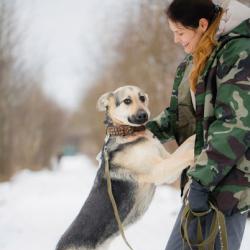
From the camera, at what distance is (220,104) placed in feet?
8.43

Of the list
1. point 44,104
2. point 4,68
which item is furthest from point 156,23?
point 44,104

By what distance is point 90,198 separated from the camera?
3412 millimetres

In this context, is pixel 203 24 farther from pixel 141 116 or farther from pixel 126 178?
pixel 126 178

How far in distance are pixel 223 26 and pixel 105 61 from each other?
22.2 metres

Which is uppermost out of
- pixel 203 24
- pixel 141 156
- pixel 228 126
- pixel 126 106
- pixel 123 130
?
pixel 203 24

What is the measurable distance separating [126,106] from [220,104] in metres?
1.33

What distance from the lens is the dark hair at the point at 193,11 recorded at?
2.77 meters

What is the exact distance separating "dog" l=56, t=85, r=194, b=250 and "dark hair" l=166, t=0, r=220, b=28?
0.82 metres

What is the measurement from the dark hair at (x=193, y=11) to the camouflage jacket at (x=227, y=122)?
7.1 inches

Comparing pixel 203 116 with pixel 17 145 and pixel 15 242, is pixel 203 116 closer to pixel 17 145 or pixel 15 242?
pixel 15 242

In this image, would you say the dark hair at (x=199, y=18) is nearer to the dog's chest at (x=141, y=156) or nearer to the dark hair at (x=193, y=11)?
the dark hair at (x=193, y=11)

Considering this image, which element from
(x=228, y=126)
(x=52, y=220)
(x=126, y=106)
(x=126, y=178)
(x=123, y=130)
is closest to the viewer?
(x=228, y=126)

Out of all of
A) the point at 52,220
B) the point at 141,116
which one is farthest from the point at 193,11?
the point at 52,220

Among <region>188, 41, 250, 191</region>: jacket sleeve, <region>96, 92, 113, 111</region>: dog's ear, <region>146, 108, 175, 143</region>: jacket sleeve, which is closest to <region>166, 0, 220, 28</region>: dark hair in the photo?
<region>188, 41, 250, 191</region>: jacket sleeve
